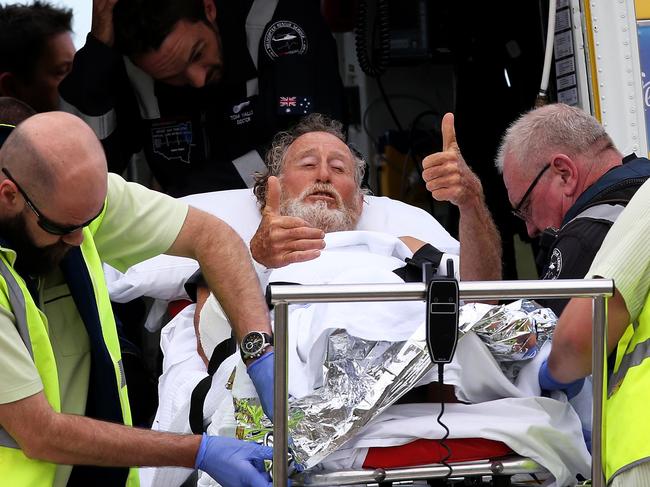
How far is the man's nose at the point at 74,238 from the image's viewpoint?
2.41 m

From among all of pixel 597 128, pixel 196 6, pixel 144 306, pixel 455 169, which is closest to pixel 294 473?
pixel 455 169

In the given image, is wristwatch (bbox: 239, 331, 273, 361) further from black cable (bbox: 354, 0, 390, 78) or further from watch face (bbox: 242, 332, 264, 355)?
black cable (bbox: 354, 0, 390, 78)

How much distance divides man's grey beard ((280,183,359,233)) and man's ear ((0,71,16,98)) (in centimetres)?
129

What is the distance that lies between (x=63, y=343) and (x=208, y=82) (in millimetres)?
2102

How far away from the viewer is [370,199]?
414 cm

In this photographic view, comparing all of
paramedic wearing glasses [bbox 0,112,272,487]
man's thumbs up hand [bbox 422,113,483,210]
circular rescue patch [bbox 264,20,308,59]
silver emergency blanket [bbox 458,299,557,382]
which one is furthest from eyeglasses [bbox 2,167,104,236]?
circular rescue patch [bbox 264,20,308,59]

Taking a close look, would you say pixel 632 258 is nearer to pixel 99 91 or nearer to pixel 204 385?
pixel 204 385

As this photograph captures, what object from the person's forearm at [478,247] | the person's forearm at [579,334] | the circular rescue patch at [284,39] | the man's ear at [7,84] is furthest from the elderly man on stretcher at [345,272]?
the man's ear at [7,84]

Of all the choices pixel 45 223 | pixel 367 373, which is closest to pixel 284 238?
pixel 367 373

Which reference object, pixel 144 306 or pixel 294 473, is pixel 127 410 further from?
pixel 144 306

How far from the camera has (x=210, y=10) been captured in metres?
4.43

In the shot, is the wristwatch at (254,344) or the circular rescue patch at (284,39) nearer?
the wristwatch at (254,344)

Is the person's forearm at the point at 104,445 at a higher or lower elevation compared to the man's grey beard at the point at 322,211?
lower

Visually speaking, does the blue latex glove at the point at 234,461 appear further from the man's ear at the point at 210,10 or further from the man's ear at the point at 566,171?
the man's ear at the point at 210,10
